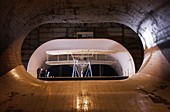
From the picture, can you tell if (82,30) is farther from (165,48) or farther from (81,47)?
(165,48)

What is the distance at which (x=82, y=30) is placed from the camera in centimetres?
889

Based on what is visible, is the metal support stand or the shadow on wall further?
the metal support stand

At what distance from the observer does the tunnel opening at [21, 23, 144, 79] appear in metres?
8.91

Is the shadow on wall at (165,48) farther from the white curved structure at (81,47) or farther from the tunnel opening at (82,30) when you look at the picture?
the tunnel opening at (82,30)

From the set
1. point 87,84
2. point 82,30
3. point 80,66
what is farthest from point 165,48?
point 80,66

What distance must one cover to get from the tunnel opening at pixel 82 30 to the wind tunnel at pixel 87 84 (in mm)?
4969

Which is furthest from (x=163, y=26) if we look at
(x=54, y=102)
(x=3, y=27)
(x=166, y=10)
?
(x=3, y=27)

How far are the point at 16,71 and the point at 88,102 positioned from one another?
1430 mm

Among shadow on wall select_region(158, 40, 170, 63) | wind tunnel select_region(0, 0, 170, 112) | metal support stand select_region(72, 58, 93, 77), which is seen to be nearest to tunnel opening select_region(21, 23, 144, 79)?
metal support stand select_region(72, 58, 93, 77)

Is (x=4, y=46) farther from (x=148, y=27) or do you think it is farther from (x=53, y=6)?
(x=148, y=27)

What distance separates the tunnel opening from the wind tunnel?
4969 mm

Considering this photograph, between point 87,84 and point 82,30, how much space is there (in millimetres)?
5907

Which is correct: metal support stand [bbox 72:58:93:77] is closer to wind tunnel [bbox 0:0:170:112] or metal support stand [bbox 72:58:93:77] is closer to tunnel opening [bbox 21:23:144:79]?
tunnel opening [bbox 21:23:144:79]

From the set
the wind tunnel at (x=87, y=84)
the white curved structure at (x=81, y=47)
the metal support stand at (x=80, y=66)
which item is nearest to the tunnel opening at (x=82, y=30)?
the white curved structure at (x=81, y=47)
